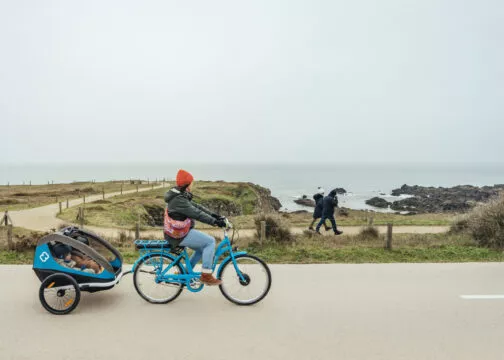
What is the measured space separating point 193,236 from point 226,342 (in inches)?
63.0

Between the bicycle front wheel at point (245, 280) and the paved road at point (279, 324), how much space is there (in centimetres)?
17

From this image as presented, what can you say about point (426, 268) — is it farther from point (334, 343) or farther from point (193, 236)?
point (193, 236)

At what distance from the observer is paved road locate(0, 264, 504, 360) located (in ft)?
13.2

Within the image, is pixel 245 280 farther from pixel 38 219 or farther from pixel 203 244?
pixel 38 219

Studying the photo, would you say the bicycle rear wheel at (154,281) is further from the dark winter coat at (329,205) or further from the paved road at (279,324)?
the dark winter coat at (329,205)

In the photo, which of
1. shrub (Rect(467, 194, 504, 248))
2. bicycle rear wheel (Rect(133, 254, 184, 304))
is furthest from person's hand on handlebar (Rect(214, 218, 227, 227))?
shrub (Rect(467, 194, 504, 248))

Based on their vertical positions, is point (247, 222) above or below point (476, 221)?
below

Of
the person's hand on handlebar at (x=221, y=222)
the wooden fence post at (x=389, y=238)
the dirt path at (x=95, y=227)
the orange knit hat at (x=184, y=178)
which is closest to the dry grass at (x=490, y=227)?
the wooden fence post at (x=389, y=238)

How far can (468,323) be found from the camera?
4797mm

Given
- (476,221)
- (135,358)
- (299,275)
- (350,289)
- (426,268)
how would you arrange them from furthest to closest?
(476,221)
(426,268)
(299,275)
(350,289)
(135,358)

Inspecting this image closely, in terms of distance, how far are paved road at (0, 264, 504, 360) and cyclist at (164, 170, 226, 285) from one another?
65cm

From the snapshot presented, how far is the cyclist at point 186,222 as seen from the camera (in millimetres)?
5207

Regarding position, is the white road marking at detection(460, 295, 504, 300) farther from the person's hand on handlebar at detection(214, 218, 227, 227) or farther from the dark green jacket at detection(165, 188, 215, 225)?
the dark green jacket at detection(165, 188, 215, 225)

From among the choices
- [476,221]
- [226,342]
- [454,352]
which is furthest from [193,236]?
[476,221]
